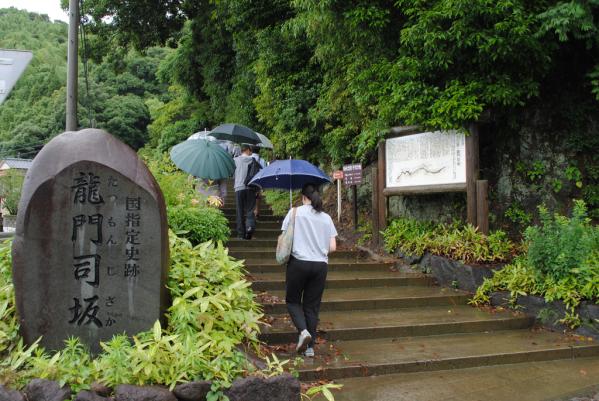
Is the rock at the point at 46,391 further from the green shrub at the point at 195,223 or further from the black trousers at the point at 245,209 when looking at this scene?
the black trousers at the point at 245,209

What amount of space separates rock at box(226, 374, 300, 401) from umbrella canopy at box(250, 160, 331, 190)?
3930 mm

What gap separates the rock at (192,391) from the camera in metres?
4.01

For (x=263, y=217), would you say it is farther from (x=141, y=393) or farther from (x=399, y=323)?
(x=141, y=393)

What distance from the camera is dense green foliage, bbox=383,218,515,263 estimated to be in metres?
8.24

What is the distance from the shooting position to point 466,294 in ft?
26.6

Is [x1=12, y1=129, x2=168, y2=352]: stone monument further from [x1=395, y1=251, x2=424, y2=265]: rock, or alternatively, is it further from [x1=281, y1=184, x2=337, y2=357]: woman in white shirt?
[x1=395, y1=251, x2=424, y2=265]: rock

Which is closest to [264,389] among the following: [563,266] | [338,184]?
[563,266]

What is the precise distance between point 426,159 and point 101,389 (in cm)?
665

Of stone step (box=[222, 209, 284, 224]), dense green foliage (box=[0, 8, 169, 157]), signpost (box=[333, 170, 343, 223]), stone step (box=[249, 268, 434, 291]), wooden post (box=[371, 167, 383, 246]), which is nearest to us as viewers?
stone step (box=[249, 268, 434, 291])

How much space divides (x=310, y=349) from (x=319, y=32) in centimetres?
640

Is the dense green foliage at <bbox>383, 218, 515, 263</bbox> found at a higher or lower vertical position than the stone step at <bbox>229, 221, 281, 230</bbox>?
lower

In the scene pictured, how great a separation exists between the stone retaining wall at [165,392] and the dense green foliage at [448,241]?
4.91 m

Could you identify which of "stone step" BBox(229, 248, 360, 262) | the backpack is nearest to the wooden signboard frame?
"stone step" BBox(229, 248, 360, 262)

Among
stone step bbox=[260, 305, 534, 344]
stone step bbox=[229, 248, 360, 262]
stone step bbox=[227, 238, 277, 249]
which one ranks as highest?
stone step bbox=[227, 238, 277, 249]
